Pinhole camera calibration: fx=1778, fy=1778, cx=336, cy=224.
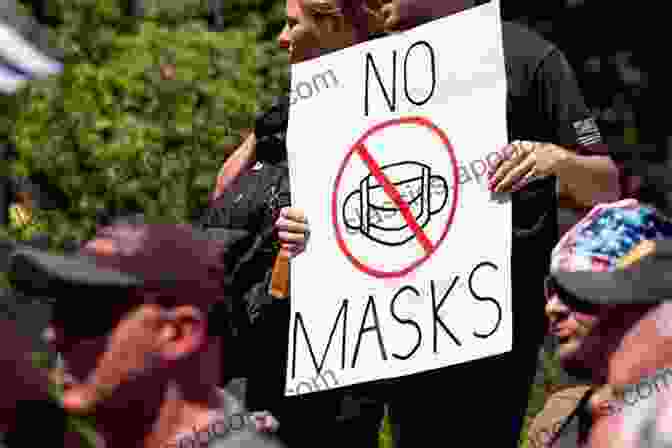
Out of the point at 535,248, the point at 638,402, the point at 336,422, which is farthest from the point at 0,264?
the point at 638,402

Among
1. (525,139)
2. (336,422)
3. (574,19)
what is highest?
(574,19)

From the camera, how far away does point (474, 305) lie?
477cm

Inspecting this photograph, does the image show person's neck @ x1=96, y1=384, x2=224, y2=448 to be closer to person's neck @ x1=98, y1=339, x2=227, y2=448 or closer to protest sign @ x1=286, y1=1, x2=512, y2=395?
person's neck @ x1=98, y1=339, x2=227, y2=448

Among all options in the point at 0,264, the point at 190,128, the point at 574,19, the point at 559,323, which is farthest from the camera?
the point at 574,19

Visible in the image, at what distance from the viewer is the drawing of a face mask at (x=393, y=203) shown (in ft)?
16.1

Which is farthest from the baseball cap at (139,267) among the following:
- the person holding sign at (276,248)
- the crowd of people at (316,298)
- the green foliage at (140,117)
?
the green foliage at (140,117)

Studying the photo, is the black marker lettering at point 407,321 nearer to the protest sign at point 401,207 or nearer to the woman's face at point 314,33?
the protest sign at point 401,207

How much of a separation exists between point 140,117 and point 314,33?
4.68m

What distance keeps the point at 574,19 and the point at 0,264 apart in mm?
8198

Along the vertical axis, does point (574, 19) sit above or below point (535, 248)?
above

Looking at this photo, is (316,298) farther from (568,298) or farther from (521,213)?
(568,298)

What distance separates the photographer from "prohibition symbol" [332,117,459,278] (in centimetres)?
489

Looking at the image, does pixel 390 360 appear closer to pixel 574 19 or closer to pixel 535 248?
pixel 535 248

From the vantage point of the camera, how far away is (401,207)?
4.96 metres
